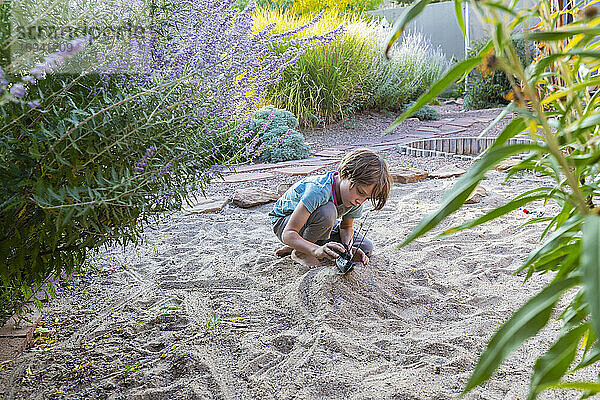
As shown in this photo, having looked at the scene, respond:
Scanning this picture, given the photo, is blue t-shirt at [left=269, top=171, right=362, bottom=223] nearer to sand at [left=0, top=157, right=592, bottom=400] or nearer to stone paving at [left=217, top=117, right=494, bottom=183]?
sand at [left=0, top=157, right=592, bottom=400]

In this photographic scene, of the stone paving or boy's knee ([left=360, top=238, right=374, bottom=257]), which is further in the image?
the stone paving

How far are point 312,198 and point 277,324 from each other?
29.3 inches

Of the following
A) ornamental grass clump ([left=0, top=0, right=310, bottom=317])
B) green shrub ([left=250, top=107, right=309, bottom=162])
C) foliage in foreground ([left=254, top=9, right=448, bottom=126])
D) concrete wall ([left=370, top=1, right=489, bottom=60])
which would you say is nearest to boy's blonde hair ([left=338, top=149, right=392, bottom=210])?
ornamental grass clump ([left=0, top=0, right=310, bottom=317])

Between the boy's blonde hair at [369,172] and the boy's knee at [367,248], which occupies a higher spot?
the boy's blonde hair at [369,172]

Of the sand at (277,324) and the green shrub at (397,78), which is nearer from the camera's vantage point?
the sand at (277,324)

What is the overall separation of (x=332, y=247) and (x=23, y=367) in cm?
138

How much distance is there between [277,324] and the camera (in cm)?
220

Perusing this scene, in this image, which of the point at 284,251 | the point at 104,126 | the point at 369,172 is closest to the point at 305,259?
the point at 284,251

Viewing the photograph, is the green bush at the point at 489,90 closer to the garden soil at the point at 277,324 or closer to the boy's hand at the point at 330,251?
the garden soil at the point at 277,324

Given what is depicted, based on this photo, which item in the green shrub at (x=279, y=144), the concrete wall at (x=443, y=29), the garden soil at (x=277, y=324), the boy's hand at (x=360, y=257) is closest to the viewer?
the garden soil at (x=277, y=324)

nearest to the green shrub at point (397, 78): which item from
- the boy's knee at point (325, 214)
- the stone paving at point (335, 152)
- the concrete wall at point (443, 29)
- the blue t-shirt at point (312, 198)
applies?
the stone paving at point (335, 152)

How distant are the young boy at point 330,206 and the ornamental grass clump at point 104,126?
0.85 m

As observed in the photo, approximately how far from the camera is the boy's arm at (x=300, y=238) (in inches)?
99.6

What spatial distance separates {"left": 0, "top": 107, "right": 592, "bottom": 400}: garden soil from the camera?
1729mm
